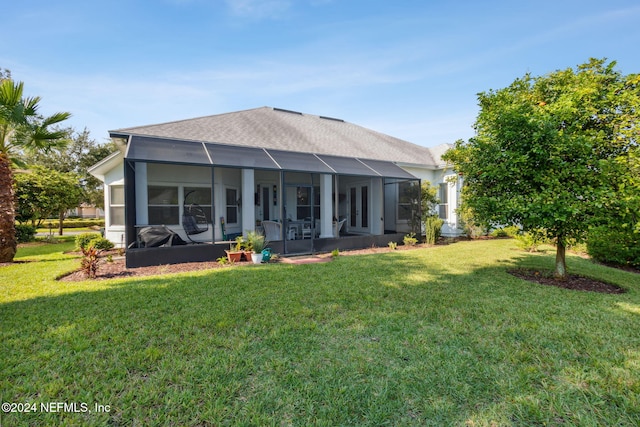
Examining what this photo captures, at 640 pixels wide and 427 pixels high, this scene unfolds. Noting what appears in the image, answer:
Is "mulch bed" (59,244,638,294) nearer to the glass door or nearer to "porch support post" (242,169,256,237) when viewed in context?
"porch support post" (242,169,256,237)

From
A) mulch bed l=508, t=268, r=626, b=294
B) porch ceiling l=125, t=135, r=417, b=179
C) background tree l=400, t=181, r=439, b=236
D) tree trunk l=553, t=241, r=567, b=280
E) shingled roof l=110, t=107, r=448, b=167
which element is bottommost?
mulch bed l=508, t=268, r=626, b=294

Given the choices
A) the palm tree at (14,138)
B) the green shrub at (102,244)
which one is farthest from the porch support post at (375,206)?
the palm tree at (14,138)

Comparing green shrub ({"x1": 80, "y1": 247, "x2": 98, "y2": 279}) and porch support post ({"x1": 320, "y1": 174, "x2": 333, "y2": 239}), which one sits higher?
porch support post ({"x1": 320, "y1": 174, "x2": 333, "y2": 239})

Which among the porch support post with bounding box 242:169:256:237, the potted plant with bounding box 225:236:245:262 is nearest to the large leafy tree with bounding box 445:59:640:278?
the potted plant with bounding box 225:236:245:262

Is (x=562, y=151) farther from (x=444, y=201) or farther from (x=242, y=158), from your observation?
(x=444, y=201)

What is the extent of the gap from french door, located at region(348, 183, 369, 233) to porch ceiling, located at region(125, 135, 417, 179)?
2.00m

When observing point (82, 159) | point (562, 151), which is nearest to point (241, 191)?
point (562, 151)

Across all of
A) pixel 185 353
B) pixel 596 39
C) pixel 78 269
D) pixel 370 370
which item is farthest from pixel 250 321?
pixel 596 39

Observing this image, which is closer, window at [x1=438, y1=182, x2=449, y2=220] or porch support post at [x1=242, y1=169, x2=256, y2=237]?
porch support post at [x1=242, y1=169, x2=256, y2=237]

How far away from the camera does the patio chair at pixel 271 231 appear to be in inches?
420

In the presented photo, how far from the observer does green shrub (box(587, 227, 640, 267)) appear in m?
7.75

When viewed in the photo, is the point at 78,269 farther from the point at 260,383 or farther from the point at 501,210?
the point at 501,210

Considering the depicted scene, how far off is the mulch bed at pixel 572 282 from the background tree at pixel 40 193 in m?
19.3

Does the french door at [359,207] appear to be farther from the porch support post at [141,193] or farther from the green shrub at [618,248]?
the porch support post at [141,193]
